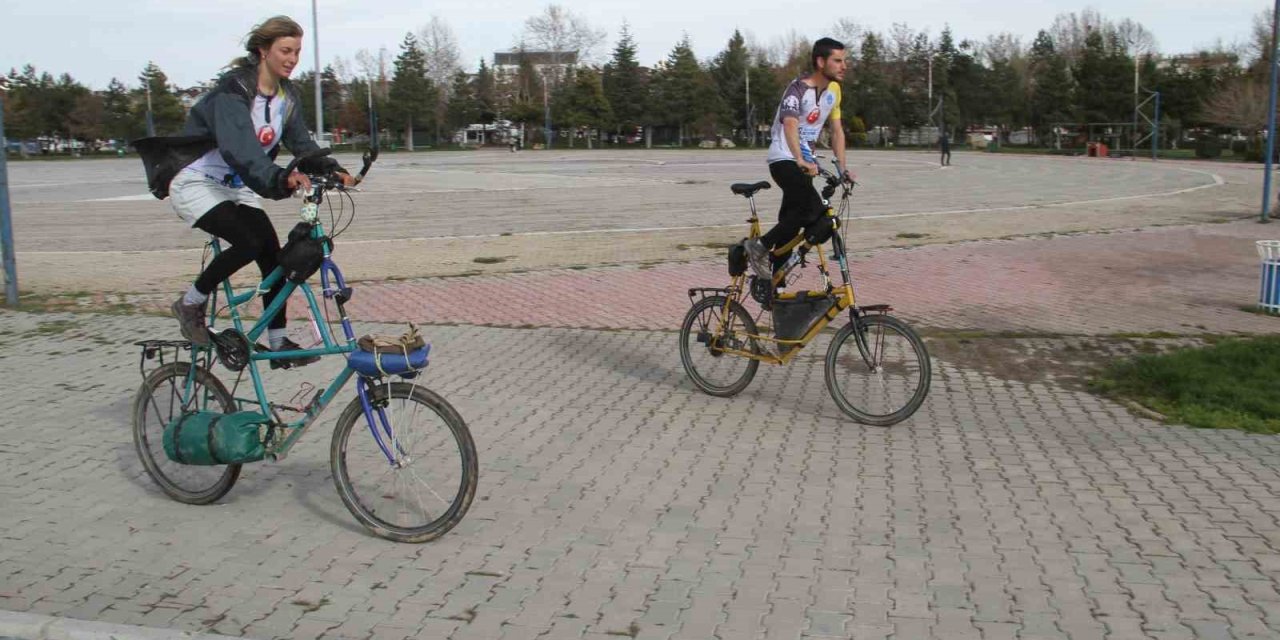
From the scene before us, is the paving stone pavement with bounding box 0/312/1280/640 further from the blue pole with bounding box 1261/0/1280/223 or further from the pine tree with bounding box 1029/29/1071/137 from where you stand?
the pine tree with bounding box 1029/29/1071/137

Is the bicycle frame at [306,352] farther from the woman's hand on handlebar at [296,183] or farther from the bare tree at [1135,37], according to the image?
the bare tree at [1135,37]

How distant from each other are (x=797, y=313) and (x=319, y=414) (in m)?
2.98

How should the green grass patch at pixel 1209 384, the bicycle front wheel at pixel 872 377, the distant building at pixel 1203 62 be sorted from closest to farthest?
1. the bicycle front wheel at pixel 872 377
2. the green grass patch at pixel 1209 384
3. the distant building at pixel 1203 62

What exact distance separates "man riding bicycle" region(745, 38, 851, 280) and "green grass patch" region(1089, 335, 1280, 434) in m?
2.29

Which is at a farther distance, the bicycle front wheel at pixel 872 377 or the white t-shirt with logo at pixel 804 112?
the white t-shirt with logo at pixel 804 112

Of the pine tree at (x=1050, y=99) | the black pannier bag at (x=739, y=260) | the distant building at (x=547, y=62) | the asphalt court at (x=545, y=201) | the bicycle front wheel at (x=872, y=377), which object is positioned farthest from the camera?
the distant building at (x=547, y=62)

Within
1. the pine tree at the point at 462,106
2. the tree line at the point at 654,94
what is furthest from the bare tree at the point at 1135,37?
the pine tree at the point at 462,106

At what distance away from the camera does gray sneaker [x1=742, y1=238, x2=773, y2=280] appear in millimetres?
6887

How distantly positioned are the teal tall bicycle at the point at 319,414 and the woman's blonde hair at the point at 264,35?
633mm

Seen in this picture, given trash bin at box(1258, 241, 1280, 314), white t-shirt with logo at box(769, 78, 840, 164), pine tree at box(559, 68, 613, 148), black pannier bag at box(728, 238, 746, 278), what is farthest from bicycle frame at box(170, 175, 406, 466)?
pine tree at box(559, 68, 613, 148)

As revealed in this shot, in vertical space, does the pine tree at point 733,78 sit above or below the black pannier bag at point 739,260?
above

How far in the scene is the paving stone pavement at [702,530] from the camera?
3953 millimetres

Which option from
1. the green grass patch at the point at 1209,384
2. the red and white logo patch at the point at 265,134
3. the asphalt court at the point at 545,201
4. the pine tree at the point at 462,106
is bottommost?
the green grass patch at the point at 1209,384

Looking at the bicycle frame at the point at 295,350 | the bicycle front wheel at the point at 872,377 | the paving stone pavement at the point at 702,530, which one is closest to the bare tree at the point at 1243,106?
the bicycle front wheel at the point at 872,377
